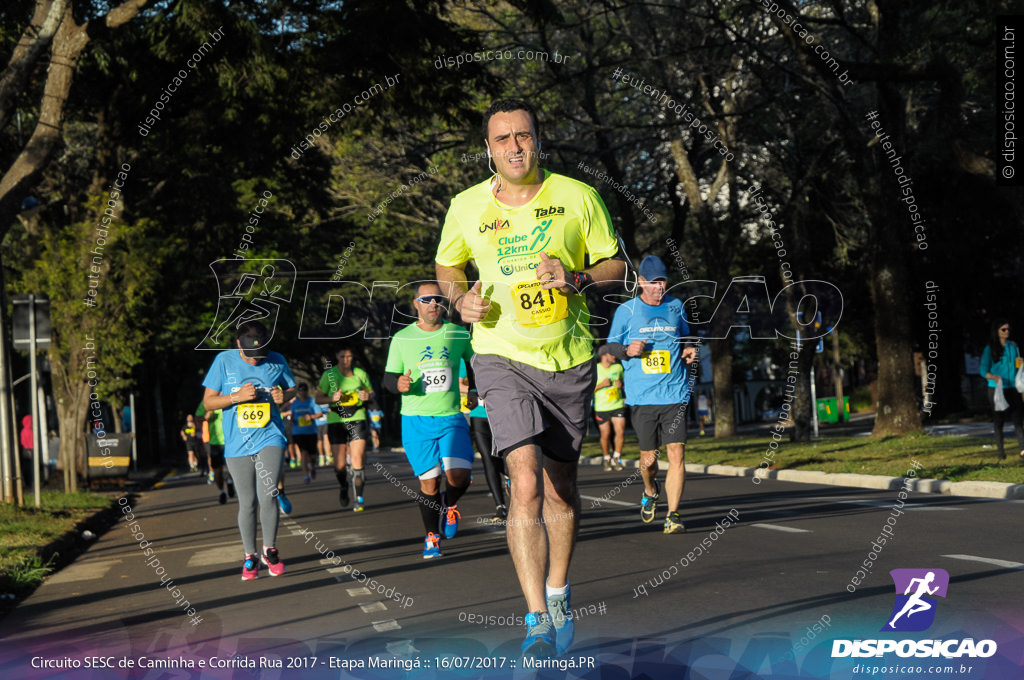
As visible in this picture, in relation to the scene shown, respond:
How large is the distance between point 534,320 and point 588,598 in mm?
2462

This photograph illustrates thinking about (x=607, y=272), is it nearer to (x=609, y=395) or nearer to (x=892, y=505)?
(x=892, y=505)

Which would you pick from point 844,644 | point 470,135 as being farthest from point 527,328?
point 470,135

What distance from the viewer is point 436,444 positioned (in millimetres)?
10703

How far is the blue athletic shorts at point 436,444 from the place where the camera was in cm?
1062

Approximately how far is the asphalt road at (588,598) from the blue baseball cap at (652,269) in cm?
218

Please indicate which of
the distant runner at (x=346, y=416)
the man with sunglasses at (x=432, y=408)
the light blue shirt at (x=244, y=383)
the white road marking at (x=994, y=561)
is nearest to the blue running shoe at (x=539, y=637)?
the white road marking at (x=994, y=561)

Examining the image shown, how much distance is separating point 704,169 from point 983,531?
2131cm

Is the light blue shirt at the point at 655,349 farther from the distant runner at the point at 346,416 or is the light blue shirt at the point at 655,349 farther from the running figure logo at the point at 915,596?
the distant runner at the point at 346,416

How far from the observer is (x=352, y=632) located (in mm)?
6789

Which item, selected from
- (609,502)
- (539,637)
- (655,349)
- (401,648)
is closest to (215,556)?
(655,349)

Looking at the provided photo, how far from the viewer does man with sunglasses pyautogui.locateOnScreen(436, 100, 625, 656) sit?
18.1 feet

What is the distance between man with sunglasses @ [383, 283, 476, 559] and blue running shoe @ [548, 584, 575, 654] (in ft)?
16.0

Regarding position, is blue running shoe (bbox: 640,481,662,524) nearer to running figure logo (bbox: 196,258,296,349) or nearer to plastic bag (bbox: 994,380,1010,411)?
plastic bag (bbox: 994,380,1010,411)

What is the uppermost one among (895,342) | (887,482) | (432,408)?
(895,342)
